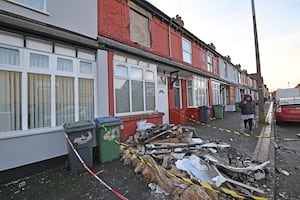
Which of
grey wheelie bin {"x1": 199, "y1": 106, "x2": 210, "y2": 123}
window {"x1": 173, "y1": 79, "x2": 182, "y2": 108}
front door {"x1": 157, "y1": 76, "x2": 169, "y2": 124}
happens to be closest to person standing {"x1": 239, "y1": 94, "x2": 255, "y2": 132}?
grey wheelie bin {"x1": 199, "y1": 106, "x2": 210, "y2": 123}

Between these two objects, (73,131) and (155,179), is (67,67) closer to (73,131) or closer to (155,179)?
(73,131)

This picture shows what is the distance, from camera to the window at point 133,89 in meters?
6.48

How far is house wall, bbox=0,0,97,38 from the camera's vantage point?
4.14 meters

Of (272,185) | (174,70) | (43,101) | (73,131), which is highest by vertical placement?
(174,70)

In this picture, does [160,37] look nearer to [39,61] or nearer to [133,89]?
[133,89]

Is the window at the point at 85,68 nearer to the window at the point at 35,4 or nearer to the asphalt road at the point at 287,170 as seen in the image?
the window at the point at 35,4

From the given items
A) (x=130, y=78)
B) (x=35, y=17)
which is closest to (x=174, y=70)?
(x=130, y=78)

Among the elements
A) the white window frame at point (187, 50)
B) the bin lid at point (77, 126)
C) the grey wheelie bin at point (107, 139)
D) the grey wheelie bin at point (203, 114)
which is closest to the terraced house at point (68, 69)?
the bin lid at point (77, 126)

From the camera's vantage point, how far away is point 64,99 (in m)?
4.91

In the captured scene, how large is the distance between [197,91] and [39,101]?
10.7m

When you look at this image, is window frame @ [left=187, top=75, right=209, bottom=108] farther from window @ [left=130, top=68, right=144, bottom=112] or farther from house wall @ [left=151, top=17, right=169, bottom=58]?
window @ [left=130, top=68, right=144, bottom=112]

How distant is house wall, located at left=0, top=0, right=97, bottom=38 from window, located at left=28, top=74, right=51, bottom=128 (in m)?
1.58

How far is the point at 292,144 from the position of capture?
6125 mm

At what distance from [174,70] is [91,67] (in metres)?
5.44
